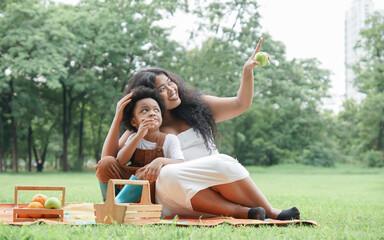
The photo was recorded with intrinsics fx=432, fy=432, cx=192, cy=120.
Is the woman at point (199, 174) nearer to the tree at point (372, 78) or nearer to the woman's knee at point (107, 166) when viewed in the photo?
the woman's knee at point (107, 166)

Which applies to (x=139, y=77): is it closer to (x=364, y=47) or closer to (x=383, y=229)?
(x=383, y=229)

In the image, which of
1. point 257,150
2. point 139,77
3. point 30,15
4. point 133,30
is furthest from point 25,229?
point 257,150

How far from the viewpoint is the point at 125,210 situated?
324 cm

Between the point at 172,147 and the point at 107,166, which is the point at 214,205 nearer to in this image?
the point at 172,147

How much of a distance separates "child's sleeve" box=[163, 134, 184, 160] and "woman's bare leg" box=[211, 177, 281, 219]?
1.52 feet

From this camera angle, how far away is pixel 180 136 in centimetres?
444

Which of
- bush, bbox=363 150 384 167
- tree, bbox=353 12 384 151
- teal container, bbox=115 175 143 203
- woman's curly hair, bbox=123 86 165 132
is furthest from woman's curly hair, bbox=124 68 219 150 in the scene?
tree, bbox=353 12 384 151

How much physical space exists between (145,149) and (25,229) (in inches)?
55.7

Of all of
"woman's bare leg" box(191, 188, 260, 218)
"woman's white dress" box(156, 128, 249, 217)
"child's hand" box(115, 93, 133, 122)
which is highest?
"child's hand" box(115, 93, 133, 122)

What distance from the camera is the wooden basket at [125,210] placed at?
326 centimetres

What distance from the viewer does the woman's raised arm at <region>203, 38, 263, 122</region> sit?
14.2 feet

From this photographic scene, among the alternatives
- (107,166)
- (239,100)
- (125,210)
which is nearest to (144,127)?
(107,166)

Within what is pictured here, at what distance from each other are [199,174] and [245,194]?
48 cm

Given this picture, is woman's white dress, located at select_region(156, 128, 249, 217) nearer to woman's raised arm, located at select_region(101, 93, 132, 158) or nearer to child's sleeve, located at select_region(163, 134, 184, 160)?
child's sleeve, located at select_region(163, 134, 184, 160)
